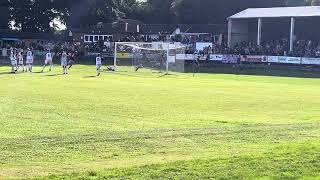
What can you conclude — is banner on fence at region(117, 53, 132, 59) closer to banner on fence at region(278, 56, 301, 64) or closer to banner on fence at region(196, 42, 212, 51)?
banner on fence at region(196, 42, 212, 51)

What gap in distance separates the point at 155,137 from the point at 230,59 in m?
53.3

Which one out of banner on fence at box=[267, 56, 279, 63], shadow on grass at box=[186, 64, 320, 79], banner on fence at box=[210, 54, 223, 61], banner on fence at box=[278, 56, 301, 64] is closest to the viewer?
shadow on grass at box=[186, 64, 320, 79]

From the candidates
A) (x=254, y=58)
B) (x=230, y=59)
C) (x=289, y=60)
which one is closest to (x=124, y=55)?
(x=230, y=59)

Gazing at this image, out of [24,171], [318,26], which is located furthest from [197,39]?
[24,171]

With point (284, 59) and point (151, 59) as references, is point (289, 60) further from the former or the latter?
point (151, 59)

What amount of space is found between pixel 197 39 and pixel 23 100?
61.5 m

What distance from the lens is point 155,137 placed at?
1388 cm

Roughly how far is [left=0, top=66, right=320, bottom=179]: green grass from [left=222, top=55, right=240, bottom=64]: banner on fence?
131 feet

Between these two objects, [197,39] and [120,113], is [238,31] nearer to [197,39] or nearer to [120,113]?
[197,39]

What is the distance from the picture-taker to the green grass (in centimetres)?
954

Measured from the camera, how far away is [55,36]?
3543 inches

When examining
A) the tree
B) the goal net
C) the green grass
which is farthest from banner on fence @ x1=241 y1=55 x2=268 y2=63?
the tree

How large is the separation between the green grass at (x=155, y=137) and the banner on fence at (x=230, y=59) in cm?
3991

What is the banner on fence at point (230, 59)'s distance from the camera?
65.8 meters
